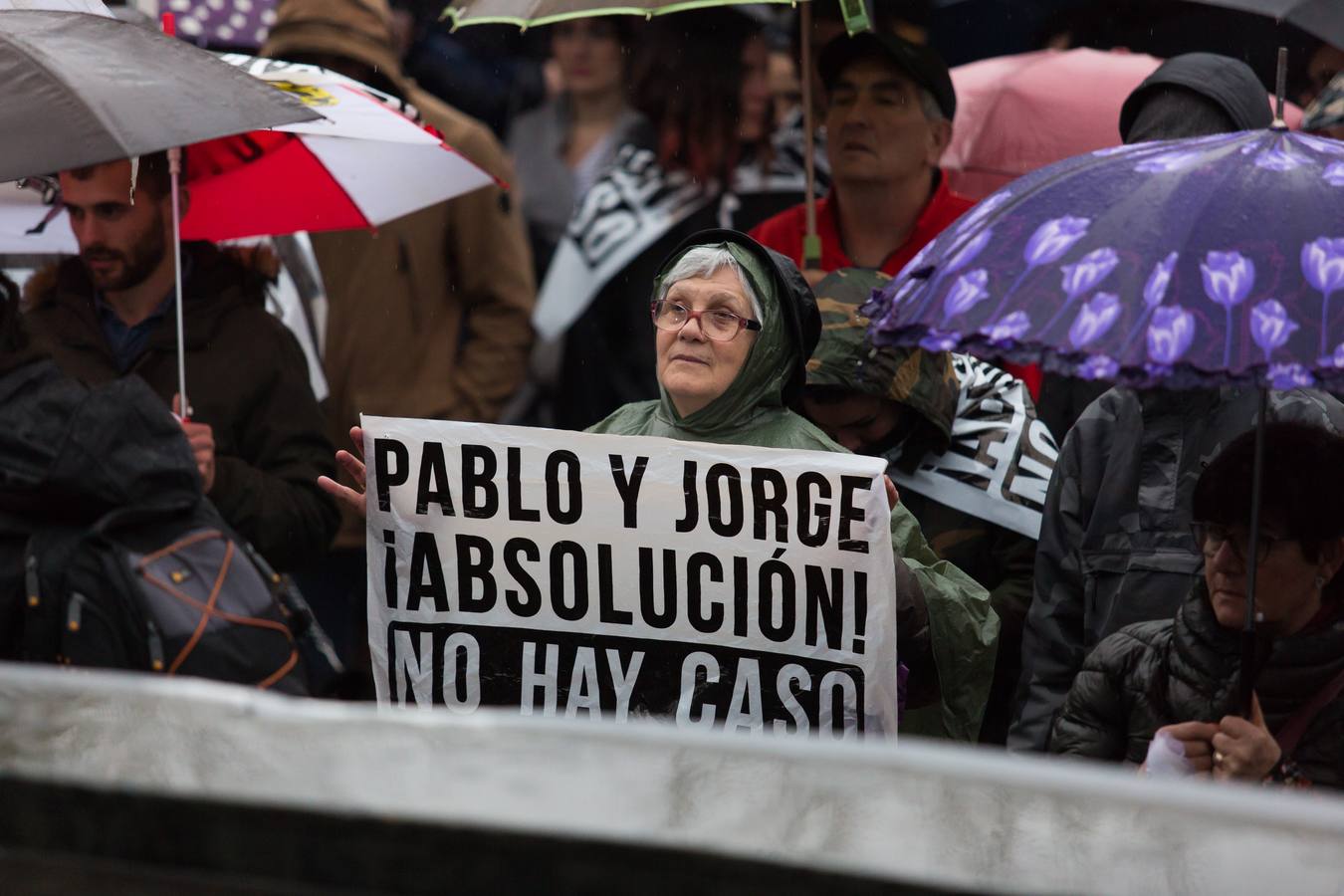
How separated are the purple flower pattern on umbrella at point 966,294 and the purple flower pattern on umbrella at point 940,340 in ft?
0.10

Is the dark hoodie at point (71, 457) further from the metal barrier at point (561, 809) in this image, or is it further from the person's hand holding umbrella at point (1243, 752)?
the metal barrier at point (561, 809)

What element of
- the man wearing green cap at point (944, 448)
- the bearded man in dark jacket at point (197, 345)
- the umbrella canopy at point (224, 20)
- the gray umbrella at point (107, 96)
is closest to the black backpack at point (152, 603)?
the gray umbrella at point (107, 96)

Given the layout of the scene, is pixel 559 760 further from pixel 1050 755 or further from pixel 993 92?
pixel 993 92

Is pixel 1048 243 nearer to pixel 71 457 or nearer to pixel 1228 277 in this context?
pixel 1228 277

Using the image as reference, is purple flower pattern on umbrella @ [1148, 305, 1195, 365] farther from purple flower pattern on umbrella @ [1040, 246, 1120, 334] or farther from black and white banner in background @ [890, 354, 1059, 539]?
black and white banner in background @ [890, 354, 1059, 539]

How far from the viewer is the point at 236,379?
16.4 feet

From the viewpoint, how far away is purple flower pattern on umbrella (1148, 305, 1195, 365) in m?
2.74

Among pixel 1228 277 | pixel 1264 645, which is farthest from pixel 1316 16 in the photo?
pixel 1228 277

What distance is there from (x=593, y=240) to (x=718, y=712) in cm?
416

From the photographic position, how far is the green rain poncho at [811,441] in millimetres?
3629

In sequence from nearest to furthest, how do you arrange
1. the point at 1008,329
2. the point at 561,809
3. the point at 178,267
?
the point at 561,809 < the point at 1008,329 < the point at 178,267

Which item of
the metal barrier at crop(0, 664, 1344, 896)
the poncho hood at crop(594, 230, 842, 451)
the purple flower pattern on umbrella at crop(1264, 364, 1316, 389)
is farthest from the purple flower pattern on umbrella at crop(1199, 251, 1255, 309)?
the metal barrier at crop(0, 664, 1344, 896)

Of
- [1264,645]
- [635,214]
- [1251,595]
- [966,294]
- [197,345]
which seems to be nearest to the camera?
[966,294]

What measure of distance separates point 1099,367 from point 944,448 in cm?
169
